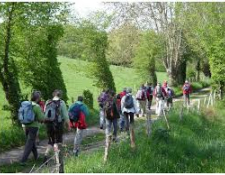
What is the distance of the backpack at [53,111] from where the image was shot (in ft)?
39.1

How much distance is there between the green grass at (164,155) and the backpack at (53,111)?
1162 millimetres

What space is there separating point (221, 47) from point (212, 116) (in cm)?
801

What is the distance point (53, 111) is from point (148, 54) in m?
34.5

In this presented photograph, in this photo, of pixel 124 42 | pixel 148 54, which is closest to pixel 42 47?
pixel 148 54

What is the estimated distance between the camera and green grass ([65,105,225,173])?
1133 cm

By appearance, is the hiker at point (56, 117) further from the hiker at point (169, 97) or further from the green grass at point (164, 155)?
the hiker at point (169, 97)

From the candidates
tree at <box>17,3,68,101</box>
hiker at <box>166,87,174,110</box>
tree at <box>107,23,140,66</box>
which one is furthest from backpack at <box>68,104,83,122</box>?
tree at <box>107,23,140,66</box>

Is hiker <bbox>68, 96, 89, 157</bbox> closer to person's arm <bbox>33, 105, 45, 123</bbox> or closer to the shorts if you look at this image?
person's arm <bbox>33, 105, 45, 123</bbox>

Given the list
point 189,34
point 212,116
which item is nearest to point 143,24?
point 189,34

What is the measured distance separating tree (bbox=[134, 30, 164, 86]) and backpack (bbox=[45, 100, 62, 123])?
110ft

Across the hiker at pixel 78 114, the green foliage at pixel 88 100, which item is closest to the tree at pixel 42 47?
the green foliage at pixel 88 100

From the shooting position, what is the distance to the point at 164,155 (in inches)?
575

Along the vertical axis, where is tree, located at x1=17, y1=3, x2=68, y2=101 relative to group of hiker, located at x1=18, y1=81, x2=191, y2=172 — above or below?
above

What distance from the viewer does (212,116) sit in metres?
26.7
